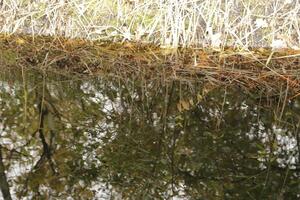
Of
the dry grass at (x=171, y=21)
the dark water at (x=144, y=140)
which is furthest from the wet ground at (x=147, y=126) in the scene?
the dry grass at (x=171, y=21)

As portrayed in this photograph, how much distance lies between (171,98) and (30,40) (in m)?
1.08

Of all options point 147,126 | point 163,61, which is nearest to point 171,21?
point 163,61

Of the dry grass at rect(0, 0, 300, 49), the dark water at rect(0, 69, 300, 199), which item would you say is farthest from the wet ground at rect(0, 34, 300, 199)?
the dry grass at rect(0, 0, 300, 49)

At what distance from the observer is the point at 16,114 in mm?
2260

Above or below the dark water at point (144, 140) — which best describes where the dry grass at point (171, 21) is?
above

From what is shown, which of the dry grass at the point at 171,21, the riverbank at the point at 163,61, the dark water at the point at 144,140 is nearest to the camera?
the dark water at the point at 144,140

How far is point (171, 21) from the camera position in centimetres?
275

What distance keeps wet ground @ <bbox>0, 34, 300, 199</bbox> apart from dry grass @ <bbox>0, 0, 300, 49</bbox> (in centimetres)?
12

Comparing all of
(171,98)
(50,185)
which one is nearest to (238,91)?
(171,98)

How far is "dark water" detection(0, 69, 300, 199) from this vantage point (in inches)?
73.7

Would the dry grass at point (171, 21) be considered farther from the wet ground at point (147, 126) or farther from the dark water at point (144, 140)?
the dark water at point (144, 140)

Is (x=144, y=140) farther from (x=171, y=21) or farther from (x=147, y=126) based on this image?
(x=171, y=21)

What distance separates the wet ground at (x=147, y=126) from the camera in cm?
188

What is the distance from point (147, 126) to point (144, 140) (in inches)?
4.3
